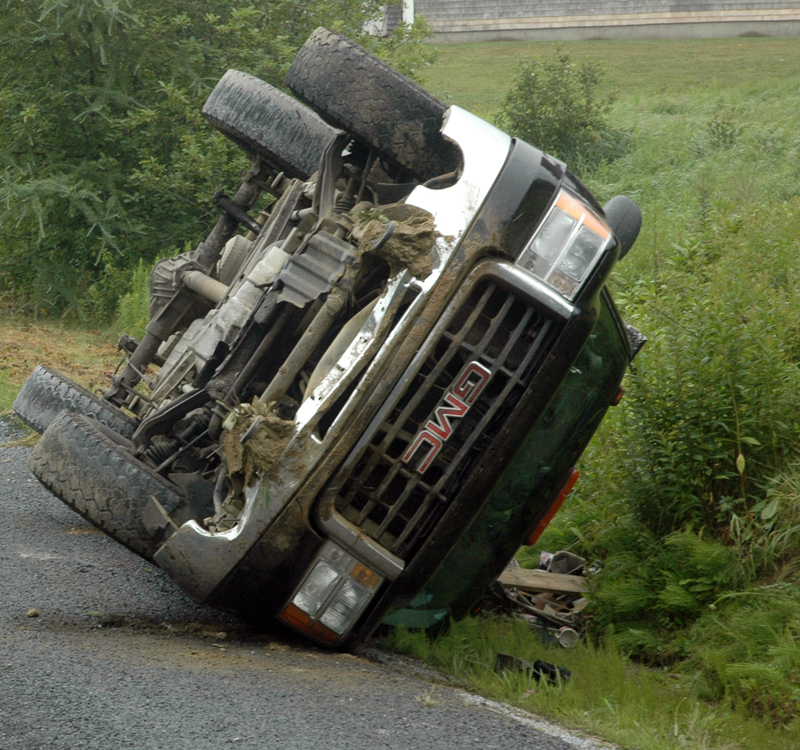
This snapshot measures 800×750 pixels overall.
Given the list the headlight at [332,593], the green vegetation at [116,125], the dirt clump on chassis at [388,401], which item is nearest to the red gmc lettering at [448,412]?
the dirt clump on chassis at [388,401]

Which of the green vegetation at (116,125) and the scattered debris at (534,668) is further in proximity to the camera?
the green vegetation at (116,125)

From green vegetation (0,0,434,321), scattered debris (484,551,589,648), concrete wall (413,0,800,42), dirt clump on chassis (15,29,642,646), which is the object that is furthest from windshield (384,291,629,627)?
concrete wall (413,0,800,42)

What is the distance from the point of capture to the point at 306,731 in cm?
262

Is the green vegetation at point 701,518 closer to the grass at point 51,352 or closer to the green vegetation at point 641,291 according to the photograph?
the green vegetation at point 641,291

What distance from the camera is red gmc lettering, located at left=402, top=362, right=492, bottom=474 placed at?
3252mm

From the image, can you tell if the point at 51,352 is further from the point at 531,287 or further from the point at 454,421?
the point at 531,287

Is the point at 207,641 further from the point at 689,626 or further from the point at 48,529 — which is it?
the point at 689,626

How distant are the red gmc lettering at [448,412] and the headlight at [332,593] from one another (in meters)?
0.39

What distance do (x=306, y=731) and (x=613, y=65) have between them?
19154 mm

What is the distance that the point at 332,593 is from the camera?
327 cm

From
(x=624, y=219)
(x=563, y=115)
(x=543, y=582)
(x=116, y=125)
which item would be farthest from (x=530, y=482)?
Result: (x=563, y=115)

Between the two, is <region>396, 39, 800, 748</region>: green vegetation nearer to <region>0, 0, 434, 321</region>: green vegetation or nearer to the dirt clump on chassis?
the dirt clump on chassis

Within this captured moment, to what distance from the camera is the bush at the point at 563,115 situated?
11.3 m

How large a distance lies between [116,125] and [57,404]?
5.29 meters
